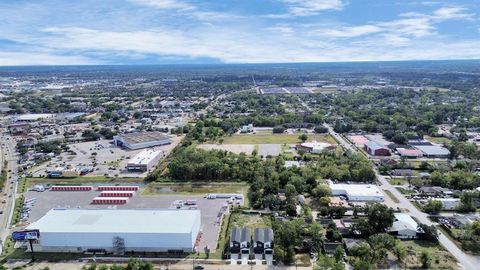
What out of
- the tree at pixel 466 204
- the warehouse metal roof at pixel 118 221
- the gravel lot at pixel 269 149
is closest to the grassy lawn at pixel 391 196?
the tree at pixel 466 204

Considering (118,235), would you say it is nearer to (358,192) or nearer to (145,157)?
(358,192)

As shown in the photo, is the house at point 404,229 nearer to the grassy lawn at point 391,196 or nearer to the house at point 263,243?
the grassy lawn at point 391,196

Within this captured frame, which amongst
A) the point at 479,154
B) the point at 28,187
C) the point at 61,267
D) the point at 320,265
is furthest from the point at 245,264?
the point at 479,154

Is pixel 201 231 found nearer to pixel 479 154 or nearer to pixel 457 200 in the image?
pixel 457 200

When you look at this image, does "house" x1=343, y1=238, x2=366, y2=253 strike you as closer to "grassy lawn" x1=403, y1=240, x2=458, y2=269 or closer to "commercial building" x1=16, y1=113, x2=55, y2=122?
"grassy lawn" x1=403, y1=240, x2=458, y2=269

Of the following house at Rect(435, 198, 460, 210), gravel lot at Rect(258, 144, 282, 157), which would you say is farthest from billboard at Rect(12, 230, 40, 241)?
house at Rect(435, 198, 460, 210)

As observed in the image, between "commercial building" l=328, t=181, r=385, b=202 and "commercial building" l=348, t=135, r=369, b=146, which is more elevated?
"commercial building" l=348, t=135, r=369, b=146
